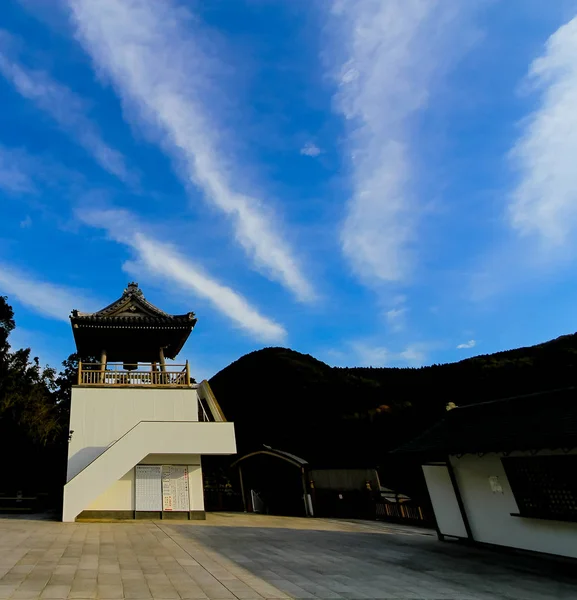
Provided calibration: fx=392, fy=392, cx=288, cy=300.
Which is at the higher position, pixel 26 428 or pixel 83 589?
pixel 26 428

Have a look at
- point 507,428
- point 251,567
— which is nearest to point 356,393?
point 507,428

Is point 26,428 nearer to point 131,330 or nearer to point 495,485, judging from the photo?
point 131,330

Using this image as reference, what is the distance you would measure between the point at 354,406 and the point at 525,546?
28430mm

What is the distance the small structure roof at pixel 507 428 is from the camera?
8000 millimetres

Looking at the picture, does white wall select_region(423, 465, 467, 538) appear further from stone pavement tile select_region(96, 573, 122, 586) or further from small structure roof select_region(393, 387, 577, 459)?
stone pavement tile select_region(96, 573, 122, 586)

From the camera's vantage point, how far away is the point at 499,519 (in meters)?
9.25

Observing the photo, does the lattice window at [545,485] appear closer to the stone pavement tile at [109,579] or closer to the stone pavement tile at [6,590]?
the stone pavement tile at [109,579]

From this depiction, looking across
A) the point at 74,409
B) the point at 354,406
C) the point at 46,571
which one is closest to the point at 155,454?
the point at 74,409

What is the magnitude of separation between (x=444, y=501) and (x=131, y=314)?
13.9 meters

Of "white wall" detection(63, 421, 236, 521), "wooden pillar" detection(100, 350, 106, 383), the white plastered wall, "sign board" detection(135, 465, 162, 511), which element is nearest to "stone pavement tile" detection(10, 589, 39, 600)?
"white wall" detection(63, 421, 236, 521)

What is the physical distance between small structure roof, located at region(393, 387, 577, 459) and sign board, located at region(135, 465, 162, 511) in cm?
860

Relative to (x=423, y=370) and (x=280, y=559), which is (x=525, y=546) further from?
(x=423, y=370)

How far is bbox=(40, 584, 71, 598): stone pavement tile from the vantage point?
441 cm

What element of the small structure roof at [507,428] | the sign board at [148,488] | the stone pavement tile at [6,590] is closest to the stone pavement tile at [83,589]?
the stone pavement tile at [6,590]
